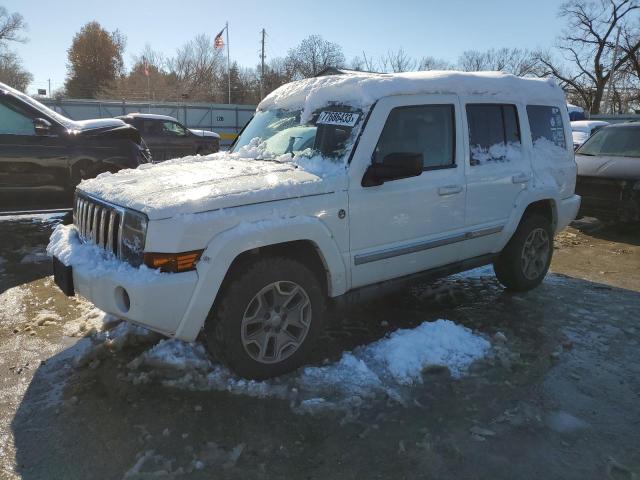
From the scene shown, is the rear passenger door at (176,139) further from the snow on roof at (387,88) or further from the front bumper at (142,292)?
the front bumper at (142,292)

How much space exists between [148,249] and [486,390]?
87.4 inches

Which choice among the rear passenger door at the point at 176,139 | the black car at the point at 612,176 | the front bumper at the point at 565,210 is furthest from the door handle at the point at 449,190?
the rear passenger door at the point at 176,139

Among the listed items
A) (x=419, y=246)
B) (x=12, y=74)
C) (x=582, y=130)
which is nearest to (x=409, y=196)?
(x=419, y=246)

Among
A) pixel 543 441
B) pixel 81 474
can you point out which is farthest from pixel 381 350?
pixel 81 474

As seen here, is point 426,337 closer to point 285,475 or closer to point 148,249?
point 285,475

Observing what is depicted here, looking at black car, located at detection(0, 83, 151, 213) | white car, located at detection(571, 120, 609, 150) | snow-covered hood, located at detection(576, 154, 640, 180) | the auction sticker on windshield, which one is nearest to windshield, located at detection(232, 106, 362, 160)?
the auction sticker on windshield

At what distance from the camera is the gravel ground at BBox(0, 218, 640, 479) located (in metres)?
2.51

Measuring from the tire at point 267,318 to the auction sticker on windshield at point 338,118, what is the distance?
109 cm

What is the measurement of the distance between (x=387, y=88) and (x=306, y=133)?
0.68 meters

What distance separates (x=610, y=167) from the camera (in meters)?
8.03

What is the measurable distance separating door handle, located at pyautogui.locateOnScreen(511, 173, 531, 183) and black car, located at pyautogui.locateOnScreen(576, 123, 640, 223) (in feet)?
12.9

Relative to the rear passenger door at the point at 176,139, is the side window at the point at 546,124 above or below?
below

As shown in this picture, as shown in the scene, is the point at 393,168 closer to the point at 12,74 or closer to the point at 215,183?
the point at 215,183

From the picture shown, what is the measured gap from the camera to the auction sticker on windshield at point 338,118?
3.62 meters
